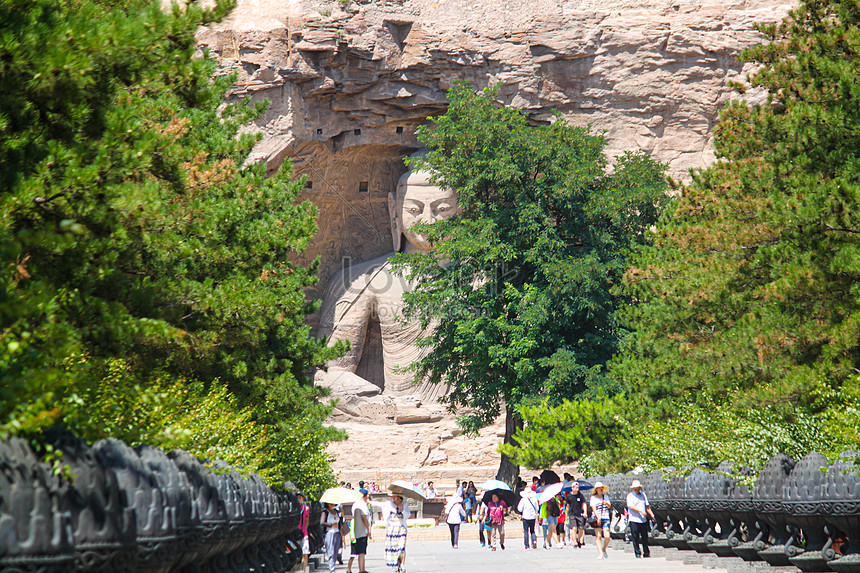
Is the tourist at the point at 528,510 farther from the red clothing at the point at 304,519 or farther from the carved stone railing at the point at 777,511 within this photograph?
the red clothing at the point at 304,519

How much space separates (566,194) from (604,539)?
8.41 m

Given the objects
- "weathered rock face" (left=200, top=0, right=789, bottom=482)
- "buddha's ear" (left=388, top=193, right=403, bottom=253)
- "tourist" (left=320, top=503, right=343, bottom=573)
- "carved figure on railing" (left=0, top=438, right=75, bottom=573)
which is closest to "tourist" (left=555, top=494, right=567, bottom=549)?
"tourist" (left=320, top=503, right=343, bottom=573)

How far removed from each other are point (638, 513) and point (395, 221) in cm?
1649

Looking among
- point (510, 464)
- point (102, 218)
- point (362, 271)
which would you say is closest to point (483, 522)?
point (510, 464)

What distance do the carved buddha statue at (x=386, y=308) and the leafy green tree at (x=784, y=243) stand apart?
1479cm

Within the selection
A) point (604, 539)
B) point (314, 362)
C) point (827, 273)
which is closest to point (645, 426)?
point (604, 539)

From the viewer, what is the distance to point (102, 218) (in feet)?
21.0

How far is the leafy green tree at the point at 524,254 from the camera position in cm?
2067

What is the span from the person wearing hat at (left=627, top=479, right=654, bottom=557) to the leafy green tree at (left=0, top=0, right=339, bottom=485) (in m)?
5.90

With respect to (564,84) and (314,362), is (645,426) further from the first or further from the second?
(564,84)

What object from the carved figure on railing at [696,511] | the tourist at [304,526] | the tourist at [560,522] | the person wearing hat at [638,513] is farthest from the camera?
the tourist at [560,522]

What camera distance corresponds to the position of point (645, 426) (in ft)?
52.1

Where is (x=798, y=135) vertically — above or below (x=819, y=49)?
below

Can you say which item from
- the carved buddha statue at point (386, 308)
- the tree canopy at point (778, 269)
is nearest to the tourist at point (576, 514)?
the tree canopy at point (778, 269)
